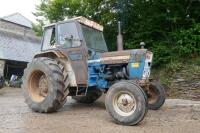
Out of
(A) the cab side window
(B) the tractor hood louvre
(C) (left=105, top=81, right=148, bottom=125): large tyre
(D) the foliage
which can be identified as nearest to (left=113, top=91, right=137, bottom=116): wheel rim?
(C) (left=105, top=81, right=148, bottom=125): large tyre

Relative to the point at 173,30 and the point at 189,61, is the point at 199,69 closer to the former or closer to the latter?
the point at 189,61

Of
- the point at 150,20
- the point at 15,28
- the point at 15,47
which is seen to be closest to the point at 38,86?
the point at 150,20

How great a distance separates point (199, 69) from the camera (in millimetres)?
12805

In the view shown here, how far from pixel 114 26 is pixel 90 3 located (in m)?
1.62

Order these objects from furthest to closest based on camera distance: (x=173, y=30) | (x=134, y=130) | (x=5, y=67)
A: 1. (x=5, y=67)
2. (x=173, y=30)
3. (x=134, y=130)

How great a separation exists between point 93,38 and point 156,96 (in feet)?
7.55

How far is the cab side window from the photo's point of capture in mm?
8887

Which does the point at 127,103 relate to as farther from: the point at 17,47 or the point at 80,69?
the point at 17,47

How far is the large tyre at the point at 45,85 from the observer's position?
7669 millimetres

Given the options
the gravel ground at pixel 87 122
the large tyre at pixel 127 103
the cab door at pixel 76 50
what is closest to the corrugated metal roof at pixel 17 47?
the cab door at pixel 76 50

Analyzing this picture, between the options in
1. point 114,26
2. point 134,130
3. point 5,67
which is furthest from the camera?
point 5,67

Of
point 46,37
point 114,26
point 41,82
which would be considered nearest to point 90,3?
point 114,26

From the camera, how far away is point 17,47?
29.0 m

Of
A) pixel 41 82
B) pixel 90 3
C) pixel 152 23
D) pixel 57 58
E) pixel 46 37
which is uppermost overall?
pixel 90 3
